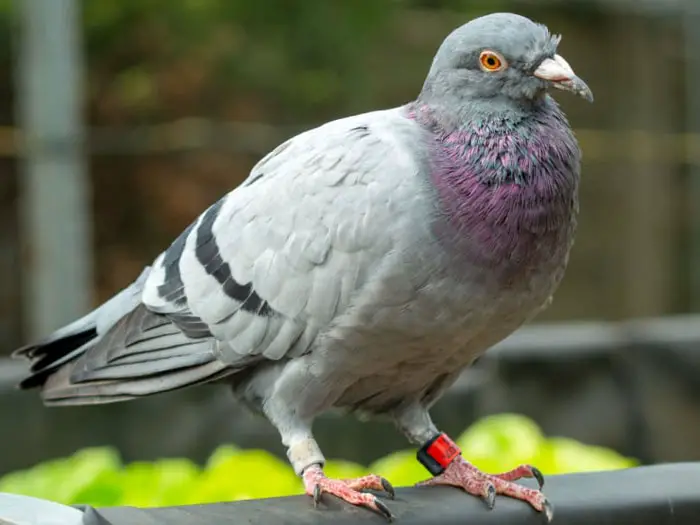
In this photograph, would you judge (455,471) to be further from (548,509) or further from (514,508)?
(548,509)

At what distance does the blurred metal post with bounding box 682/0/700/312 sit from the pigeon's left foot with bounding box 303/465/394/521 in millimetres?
6685

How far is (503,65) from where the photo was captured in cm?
251

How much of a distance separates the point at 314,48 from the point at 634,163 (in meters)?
2.71

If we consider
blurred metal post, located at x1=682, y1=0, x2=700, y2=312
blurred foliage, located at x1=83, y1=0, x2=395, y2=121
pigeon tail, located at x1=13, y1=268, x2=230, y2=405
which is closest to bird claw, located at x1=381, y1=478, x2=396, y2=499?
pigeon tail, located at x1=13, y1=268, x2=230, y2=405

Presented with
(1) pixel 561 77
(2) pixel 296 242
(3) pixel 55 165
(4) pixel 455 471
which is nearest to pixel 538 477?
(4) pixel 455 471

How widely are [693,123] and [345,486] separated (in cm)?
695

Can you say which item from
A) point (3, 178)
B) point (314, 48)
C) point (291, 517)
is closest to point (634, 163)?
point (314, 48)

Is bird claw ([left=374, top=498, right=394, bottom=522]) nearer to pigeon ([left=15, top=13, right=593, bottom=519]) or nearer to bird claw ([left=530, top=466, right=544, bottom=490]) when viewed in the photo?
pigeon ([left=15, top=13, right=593, bottom=519])

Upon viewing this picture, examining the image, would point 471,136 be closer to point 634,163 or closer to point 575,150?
point 575,150

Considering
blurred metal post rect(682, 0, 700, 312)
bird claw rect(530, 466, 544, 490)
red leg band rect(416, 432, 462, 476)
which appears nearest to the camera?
bird claw rect(530, 466, 544, 490)

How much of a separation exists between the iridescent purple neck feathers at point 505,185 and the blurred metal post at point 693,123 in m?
6.50

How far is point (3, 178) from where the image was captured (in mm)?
6301

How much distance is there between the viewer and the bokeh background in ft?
15.1

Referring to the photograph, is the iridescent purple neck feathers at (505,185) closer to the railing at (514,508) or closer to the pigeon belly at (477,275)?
the pigeon belly at (477,275)
